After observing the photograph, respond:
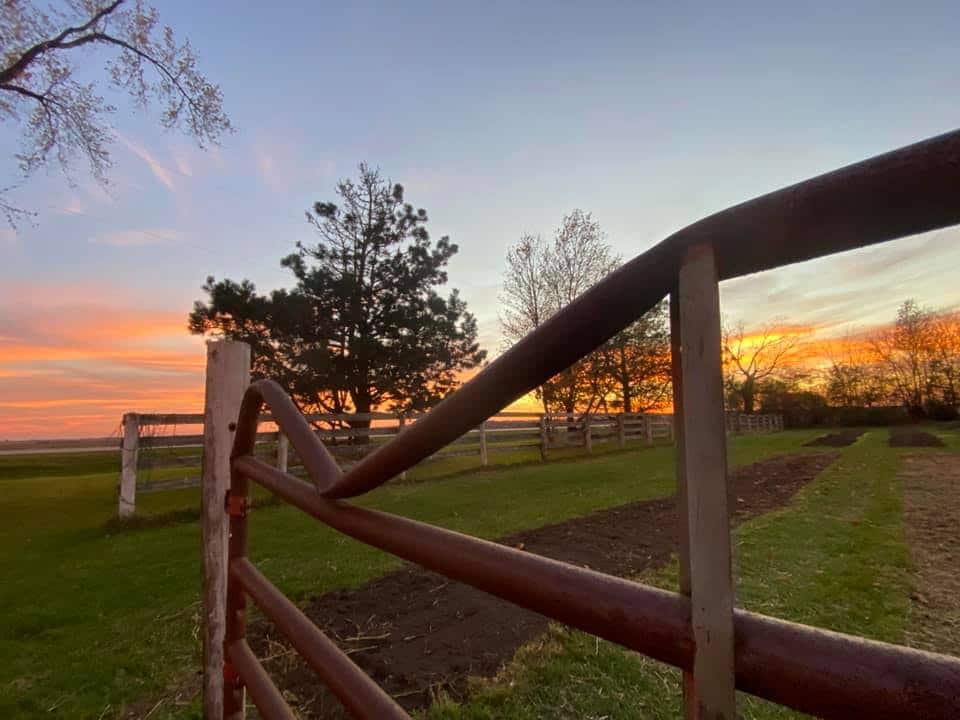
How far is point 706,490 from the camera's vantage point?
40cm

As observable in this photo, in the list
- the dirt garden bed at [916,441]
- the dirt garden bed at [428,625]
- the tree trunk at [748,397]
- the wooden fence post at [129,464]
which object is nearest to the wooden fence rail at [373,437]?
the wooden fence post at [129,464]

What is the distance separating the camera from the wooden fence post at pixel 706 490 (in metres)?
0.38

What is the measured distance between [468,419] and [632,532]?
5168 mm

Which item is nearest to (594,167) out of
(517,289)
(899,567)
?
(899,567)

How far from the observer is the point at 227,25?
754 cm

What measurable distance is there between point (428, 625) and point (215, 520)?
5.82 feet

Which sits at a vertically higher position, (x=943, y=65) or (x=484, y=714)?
(x=943, y=65)

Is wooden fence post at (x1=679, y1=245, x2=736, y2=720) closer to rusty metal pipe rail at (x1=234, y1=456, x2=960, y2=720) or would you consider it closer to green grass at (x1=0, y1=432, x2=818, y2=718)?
rusty metal pipe rail at (x1=234, y1=456, x2=960, y2=720)

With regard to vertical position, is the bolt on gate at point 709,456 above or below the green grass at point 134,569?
above

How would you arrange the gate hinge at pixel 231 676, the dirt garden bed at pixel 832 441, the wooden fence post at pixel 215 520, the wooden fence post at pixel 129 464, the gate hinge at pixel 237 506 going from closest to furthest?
the gate hinge at pixel 231 676 → the gate hinge at pixel 237 506 → the wooden fence post at pixel 215 520 → the wooden fence post at pixel 129 464 → the dirt garden bed at pixel 832 441

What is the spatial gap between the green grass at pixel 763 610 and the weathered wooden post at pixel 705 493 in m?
0.47

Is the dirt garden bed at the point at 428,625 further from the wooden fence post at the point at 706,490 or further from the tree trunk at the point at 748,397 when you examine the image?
the tree trunk at the point at 748,397

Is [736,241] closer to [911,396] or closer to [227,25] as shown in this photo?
[227,25]

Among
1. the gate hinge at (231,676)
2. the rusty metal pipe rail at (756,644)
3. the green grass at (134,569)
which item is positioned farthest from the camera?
the green grass at (134,569)
